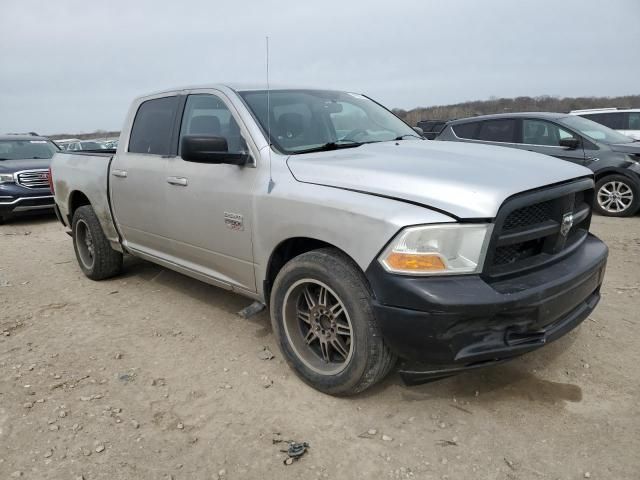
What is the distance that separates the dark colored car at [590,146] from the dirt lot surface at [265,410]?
4364mm

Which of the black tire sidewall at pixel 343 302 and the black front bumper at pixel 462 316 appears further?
the black tire sidewall at pixel 343 302

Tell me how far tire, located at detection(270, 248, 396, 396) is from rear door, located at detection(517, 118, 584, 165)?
6442 millimetres

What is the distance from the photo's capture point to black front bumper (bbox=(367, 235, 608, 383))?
2.28m

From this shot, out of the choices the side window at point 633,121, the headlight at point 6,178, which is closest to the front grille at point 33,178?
the headlight at point 6,178

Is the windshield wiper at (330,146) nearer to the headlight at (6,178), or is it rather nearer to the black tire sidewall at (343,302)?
the black tire sidewall at (343,302)

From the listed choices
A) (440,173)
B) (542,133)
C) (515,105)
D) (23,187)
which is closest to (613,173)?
(542,133)

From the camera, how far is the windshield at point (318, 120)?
3.29m

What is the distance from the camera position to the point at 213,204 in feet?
11.2

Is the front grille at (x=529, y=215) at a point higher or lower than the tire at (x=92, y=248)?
higher

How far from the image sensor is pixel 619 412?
2627 millimetres

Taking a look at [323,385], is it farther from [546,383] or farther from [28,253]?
[28,253]

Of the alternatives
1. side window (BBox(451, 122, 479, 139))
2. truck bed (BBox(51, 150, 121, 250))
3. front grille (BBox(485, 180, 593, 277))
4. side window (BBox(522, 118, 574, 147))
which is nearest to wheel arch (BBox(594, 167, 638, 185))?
side window (BBox(522, 118, 574, 147))

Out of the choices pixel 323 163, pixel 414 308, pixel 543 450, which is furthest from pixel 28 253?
pixel 543 450

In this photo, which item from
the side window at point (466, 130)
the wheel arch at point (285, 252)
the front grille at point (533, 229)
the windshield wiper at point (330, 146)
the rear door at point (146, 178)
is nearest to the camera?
the front grille at point (533, 229)
